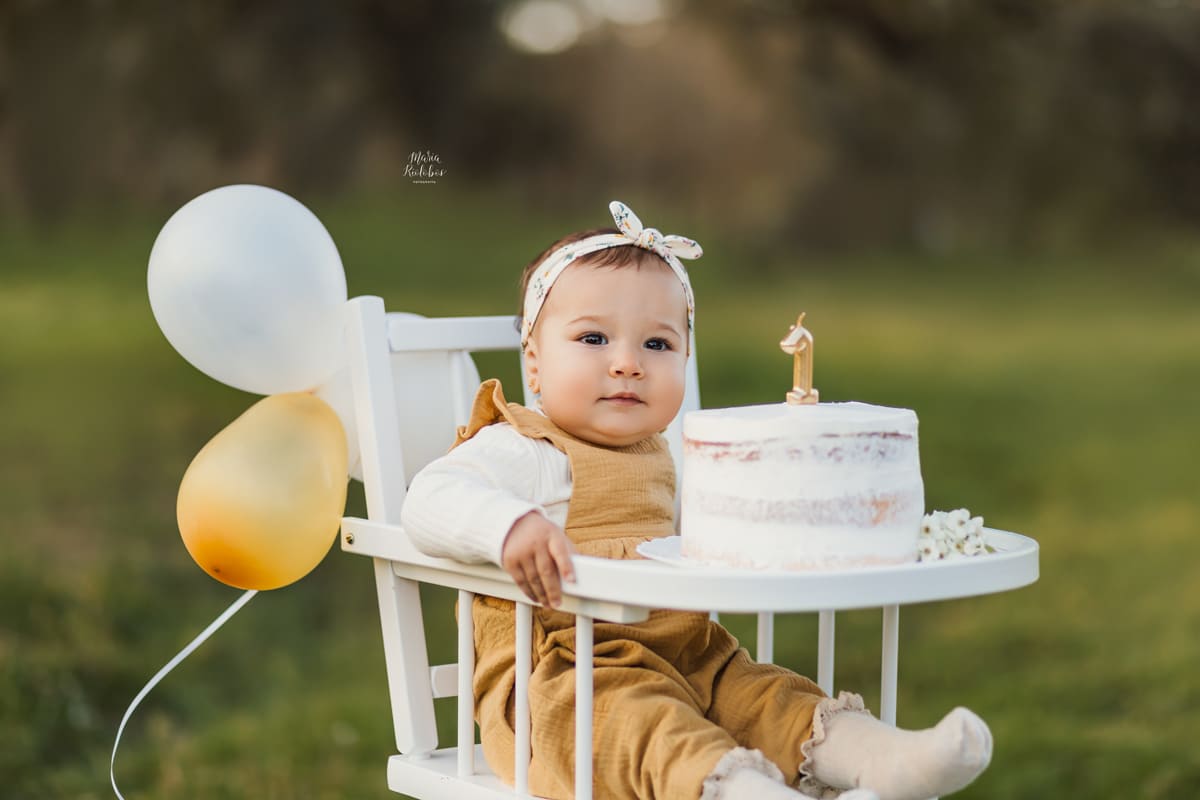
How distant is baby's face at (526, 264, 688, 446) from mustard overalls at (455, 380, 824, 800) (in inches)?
1.9

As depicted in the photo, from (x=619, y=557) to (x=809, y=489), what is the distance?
35 cm

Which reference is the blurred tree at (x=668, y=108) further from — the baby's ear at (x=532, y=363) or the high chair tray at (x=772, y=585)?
the high chair tray at (x=772, y=585)

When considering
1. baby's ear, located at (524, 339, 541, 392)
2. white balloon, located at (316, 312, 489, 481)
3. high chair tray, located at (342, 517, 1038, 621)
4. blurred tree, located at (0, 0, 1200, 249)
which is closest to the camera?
high chair tray, located at (342, 517, 1038, 621)

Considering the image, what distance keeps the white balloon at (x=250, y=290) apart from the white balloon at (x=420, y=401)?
6cm

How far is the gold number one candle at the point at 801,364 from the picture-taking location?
1593mm

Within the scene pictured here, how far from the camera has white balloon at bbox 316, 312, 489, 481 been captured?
1992 mm

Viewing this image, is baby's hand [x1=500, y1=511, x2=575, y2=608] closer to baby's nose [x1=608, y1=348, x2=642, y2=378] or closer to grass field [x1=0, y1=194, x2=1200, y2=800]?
baby's nose [x1=608, y1=348, x2=642, y2=378]

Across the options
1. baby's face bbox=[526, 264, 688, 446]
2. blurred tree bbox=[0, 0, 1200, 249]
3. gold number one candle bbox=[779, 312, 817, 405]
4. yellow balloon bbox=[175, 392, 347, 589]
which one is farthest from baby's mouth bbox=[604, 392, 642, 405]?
blurred tree bbox=[0, 0, 1200, 249]

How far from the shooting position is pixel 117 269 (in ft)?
15.1

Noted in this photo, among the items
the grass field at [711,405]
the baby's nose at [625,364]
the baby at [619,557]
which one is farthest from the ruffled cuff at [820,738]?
the grass field at [711,405]

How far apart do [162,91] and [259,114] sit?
30cm

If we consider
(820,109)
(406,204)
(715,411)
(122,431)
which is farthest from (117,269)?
(715,411)

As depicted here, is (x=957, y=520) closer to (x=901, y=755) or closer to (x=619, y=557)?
(x=901, y=755)

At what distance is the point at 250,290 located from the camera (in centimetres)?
188
